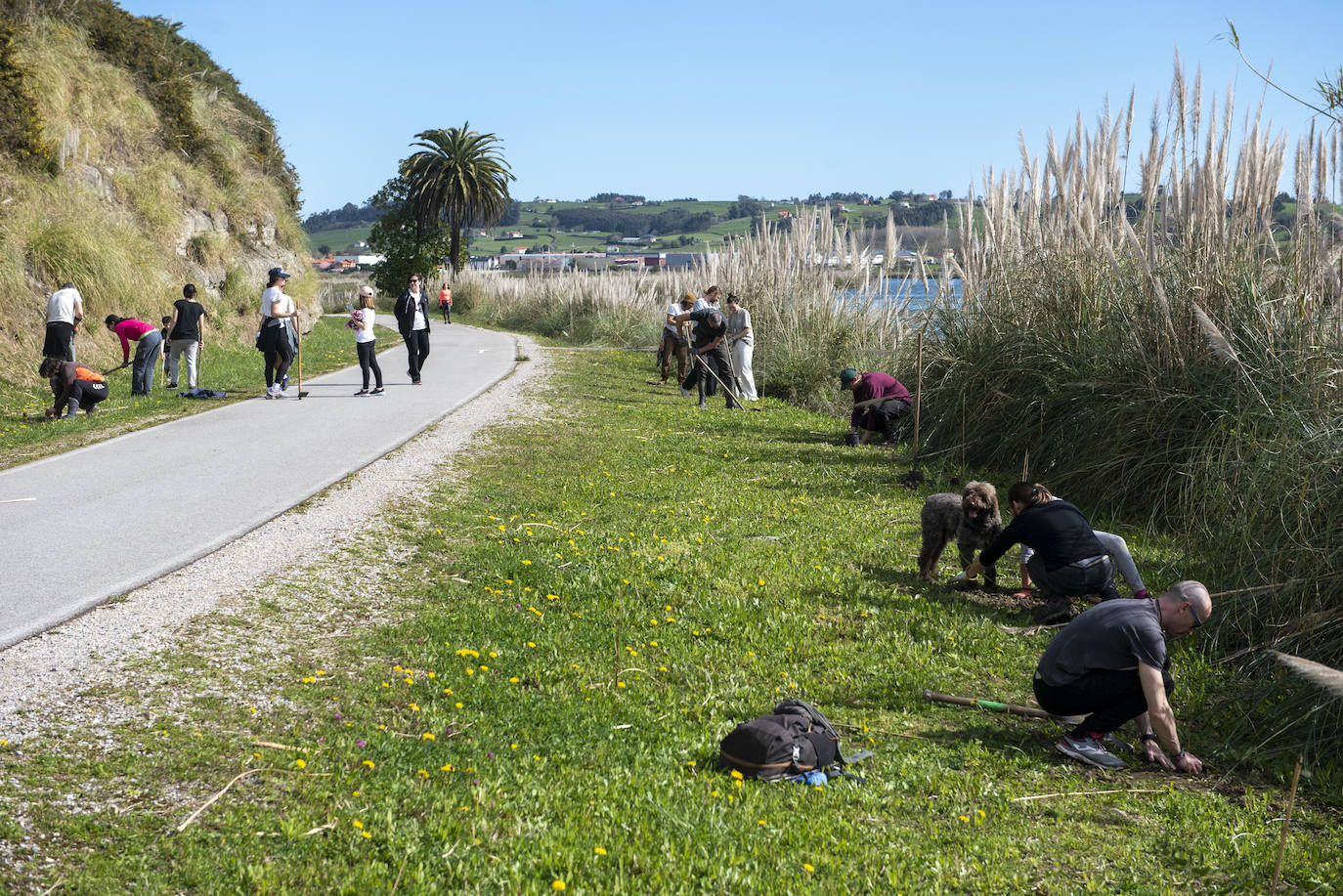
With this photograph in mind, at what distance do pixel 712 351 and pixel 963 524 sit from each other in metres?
10.1

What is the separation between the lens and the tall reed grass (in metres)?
5.91

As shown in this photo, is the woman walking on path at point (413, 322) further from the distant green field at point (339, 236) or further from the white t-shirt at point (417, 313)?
the distant green field at point (339, 236)

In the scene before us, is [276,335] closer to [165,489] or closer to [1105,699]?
[165,489]

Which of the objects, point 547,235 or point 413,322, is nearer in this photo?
point 413,322

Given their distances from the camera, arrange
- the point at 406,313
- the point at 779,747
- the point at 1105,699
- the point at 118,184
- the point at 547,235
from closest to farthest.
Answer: the point at 779,747, the point at 1105,699, the point at 406,313, the point at 118,184, the point at 547,235

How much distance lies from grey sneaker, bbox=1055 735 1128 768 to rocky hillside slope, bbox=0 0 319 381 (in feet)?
50.0

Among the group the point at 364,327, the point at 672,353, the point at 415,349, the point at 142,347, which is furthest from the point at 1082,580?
the point at 672,353

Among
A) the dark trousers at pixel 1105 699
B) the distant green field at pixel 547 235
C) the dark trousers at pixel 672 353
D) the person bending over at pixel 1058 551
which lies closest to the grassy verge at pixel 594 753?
the dark trousers at pixel 1105 699

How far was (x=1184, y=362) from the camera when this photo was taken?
874 cm

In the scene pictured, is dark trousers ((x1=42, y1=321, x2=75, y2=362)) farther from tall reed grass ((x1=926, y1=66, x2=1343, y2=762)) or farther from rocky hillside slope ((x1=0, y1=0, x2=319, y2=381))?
tall reed grass ((x1=926, y1=66, x2=1343, y2=762))

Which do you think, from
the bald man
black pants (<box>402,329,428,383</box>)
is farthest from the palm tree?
the bald man

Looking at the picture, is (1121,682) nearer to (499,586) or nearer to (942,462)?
(499,586)

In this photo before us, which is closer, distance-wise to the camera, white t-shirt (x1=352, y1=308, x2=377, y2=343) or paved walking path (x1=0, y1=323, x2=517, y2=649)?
paved walking path (x1=0, y1=323, x2=517, y2=649)

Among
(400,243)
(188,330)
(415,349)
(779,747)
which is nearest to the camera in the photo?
(779,747)
